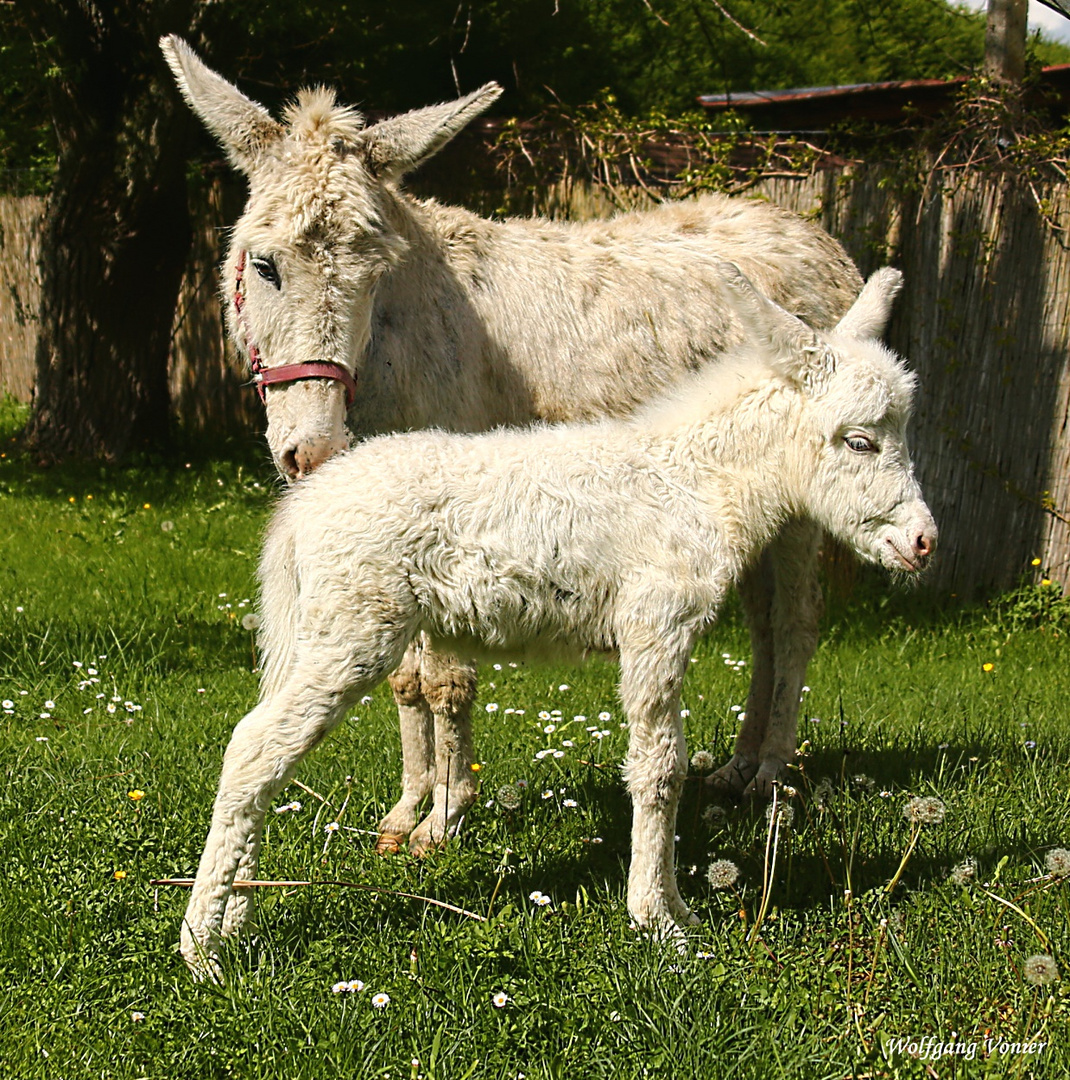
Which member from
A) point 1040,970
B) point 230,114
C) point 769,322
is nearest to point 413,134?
point 230,114

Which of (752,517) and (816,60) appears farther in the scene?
(816,60)

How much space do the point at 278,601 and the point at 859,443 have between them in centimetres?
174

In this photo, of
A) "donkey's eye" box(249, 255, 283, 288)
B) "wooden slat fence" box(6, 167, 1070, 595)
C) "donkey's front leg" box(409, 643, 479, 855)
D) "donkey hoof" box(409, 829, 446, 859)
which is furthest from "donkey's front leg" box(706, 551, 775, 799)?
Result: "wooden slat fence" box(6, 167, 1070, 595)

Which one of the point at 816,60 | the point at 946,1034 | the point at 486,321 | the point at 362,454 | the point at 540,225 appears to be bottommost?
the point at 946,1034

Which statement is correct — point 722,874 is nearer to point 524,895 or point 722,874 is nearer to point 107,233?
point 524,895

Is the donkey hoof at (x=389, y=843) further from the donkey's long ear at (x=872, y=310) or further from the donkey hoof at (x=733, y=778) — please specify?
the donkey's long ear at (x=872, y=310)

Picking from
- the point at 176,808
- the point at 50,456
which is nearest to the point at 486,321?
the point at 176,808

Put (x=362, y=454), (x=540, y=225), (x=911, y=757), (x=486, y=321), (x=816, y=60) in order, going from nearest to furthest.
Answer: (x=362, y=454) → (x=486, y=321) → (x=911, y=757) → (x=540, y=225) → (x=816, y=60)

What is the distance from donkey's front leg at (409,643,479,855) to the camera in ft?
13.8

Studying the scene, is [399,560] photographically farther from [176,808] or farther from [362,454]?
[176,808]

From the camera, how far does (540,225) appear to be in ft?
17.6

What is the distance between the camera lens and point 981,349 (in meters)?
8.02

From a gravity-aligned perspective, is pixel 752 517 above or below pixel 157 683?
above

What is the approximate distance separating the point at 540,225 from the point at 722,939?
10.5 ft
